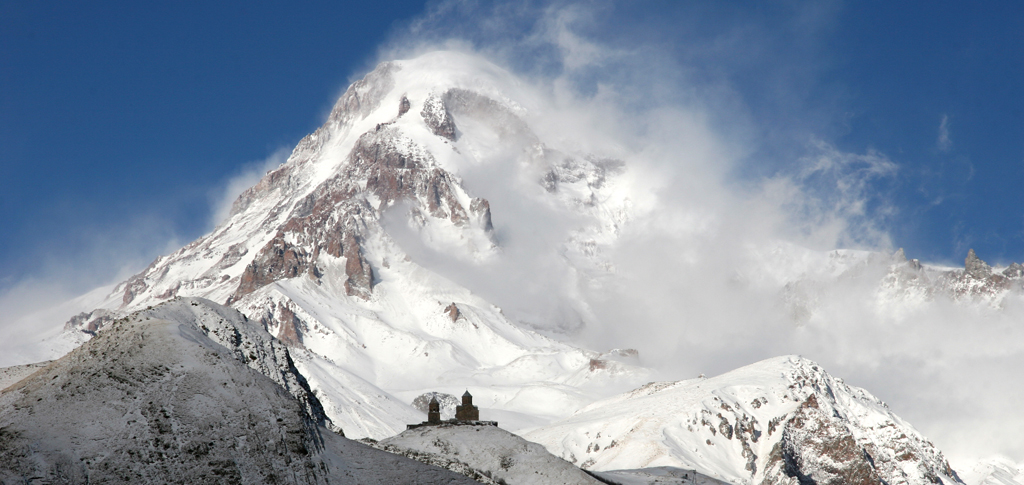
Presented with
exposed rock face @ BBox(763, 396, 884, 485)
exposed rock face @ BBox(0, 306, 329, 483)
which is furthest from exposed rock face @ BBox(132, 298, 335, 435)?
exposed rock face @ BBox(763, 396, 884, 485)

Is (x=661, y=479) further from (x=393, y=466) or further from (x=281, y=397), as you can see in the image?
(x=281, y=397)

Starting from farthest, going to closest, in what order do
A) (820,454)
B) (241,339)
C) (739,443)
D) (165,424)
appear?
(739,443) < (820,454) < (241,339) < (165,424)

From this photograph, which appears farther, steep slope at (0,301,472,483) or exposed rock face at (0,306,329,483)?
steep slope at (0,301,472,483)

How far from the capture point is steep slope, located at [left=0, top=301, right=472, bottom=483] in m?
57.5

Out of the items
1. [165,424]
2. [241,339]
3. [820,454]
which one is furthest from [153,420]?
[820,454]

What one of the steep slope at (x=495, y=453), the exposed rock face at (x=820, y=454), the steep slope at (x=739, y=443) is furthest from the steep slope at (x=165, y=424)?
the exposed rock face at (x=820, y=454)

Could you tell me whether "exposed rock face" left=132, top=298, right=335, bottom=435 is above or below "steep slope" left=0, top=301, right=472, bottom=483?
above

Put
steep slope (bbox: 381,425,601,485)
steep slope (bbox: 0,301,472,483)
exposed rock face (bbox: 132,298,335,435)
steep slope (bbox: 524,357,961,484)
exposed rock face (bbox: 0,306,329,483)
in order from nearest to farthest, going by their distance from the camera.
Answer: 1. exposed rock face (bbox: 0,306,329,483)
2. steep slope (bbox: 0,301,472,483)
3. exposed rock face (bbox: 132,298,335,435)
4. steep slope (bbox: 381,425,601,485)
5. steep slope (bbox: 524,357,961,484)

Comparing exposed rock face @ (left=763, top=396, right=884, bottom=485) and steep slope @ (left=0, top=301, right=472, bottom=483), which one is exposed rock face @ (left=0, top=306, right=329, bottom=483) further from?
exposed rock face @ (left=763, top=396, right=884, bottom=485)

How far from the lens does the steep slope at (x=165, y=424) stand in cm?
5753

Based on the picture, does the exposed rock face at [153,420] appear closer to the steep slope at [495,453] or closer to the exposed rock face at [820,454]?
the steep slope at [495,453]

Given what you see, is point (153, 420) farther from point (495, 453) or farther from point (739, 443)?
point (739, 443)

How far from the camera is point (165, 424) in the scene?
61.3m

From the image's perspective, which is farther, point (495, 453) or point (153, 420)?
point (495, 453)
